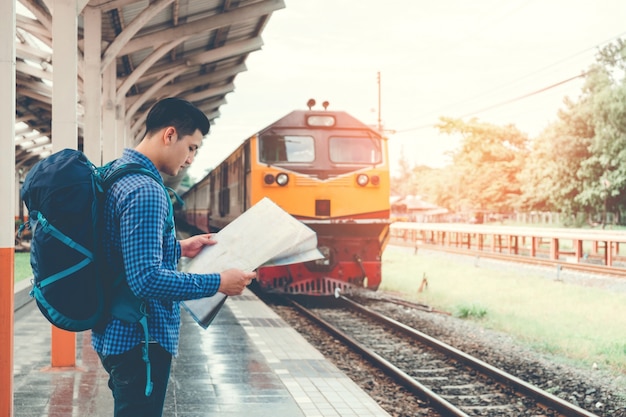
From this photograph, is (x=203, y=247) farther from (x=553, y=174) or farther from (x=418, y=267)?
(x=553, y=174)

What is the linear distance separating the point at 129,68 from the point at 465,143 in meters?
40.1

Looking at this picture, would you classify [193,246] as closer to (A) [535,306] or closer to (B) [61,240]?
(B) [61,240]

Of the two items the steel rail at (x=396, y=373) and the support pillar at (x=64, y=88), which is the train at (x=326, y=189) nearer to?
the steel rail at (x=396, y=373)

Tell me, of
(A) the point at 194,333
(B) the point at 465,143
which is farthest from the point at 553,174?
(A) the point at 194,333

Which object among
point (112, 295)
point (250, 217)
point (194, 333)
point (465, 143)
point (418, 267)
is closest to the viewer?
point (112, 295)

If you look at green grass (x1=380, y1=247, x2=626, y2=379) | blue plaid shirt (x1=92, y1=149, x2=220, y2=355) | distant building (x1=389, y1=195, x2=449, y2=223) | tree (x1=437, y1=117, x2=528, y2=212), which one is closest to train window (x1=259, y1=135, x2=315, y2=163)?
green grass (x1=380, y1=247, x2=626, y2=379)

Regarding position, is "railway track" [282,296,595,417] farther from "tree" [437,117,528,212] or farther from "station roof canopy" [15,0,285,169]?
"tree" [437,117,528,212]

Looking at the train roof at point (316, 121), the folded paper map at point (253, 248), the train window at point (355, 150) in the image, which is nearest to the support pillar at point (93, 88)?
the train roof at point (316, 121)

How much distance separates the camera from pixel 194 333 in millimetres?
8688

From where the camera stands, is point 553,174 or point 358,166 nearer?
point 358,166

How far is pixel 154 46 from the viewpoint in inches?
433

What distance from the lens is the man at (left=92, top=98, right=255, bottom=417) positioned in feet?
7.64

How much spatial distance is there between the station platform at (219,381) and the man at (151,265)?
2698 millimetres

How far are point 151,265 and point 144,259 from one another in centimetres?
3
